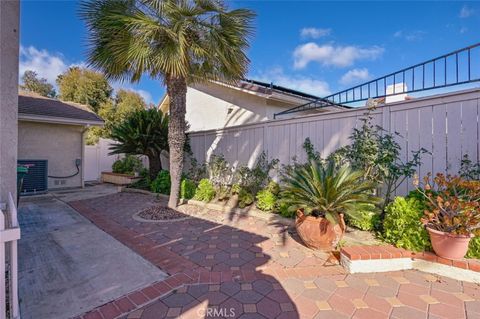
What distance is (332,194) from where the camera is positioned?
374cm

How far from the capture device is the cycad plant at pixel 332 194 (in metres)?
3.70

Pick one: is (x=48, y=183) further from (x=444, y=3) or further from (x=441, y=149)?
(x=444, y=3)

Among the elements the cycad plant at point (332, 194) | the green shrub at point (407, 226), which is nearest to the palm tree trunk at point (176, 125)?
the cycad plant at point (332, 194)

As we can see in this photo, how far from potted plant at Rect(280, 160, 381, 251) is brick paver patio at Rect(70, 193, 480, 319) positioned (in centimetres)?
34

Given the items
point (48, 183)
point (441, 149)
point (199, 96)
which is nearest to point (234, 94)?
point (199, 96)

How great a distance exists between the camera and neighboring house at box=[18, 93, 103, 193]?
8734 mm

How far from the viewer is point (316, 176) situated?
3.96 meters

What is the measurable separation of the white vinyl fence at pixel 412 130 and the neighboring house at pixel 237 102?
236 cm

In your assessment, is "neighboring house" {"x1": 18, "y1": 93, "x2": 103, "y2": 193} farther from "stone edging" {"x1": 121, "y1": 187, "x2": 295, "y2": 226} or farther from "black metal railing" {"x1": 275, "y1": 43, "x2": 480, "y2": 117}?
"black metal railing" {"x1": 275, "y1": 43, "x2": 480, "y2": 117}

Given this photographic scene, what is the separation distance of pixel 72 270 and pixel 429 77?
7387mm

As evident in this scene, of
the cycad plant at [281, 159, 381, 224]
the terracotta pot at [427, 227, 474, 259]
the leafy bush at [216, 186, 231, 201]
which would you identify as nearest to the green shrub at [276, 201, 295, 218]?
the cycad plant at [281, 159, 381, 224]

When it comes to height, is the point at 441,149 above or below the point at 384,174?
above

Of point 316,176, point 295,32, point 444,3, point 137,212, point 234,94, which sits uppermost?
point 295,32

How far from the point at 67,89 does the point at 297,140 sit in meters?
25.1
